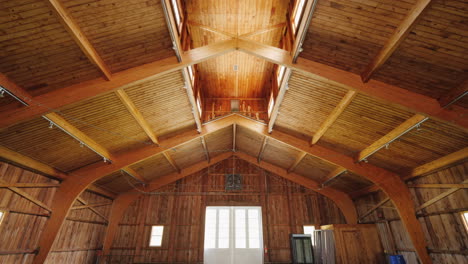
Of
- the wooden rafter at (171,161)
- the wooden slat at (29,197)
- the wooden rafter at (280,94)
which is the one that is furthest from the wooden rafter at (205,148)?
the wooden slat at (29,197)

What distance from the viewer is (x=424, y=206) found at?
7.66 metres

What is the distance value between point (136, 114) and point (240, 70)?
568 centimetres

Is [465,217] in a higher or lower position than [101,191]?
lower

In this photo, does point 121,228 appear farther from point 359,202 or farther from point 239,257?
point 359,202

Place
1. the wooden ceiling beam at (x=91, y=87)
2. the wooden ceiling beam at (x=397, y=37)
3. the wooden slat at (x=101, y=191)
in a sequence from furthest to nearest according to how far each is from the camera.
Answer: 1. the wooden slat at (x=101, y=191)
2. the wooden ceiling beam at (x=91, y=87)
3. the wooden ceiling beam at (x=397, y=37)

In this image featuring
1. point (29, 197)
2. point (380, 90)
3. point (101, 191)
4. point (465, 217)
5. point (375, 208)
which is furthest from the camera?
point (101, 191)

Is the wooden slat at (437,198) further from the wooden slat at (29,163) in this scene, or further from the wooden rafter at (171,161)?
the wooden slat at (29,163)

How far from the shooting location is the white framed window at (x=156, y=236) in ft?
39.5

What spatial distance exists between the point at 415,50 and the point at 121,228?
1372 centimetres

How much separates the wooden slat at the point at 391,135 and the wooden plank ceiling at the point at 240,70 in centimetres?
4

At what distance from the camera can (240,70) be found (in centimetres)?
1128

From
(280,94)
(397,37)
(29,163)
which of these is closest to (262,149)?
(280,94)

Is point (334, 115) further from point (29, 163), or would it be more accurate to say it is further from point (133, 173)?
point (29, 163)

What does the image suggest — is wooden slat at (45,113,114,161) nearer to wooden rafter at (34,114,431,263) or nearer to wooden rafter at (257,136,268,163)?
wooden rafter at (34,114,431,263)
